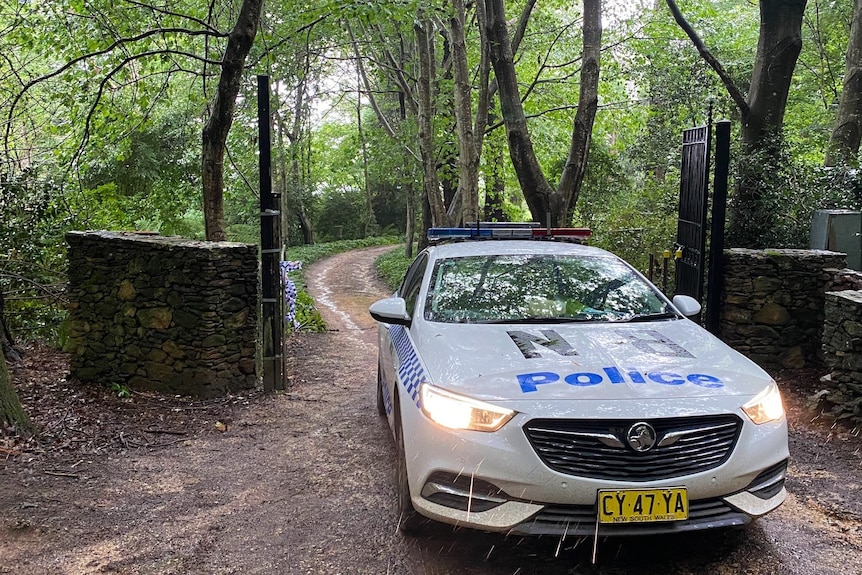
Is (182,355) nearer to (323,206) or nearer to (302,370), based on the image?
(302,370)

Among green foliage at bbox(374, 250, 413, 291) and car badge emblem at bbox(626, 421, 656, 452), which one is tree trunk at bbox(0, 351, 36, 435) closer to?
car badge emblem at bbox(626, 421, 656, 452)

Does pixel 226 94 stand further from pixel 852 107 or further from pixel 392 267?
pixel 392 267

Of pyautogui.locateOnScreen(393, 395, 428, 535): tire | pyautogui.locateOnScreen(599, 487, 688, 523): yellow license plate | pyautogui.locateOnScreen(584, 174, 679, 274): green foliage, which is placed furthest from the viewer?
pyautogui.locateOnScreen(584, 174, 679, 274): green foliage

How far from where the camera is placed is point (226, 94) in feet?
27.2

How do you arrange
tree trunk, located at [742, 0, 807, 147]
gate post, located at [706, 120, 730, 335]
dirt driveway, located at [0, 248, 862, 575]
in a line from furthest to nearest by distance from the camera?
tree trunk, located at [742, 0, 807, 147] < gate post, located at [706, 120, 730, 335] < dirt driveway, located at [0, 248, 862, 575]

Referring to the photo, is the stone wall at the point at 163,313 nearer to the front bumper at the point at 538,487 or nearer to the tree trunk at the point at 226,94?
the tree trunk at the point at 226,94

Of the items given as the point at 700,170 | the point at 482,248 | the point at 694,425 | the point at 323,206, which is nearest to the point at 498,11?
the point at 700,170

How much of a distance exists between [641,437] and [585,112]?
9512 millimetres

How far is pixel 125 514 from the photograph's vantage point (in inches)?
177

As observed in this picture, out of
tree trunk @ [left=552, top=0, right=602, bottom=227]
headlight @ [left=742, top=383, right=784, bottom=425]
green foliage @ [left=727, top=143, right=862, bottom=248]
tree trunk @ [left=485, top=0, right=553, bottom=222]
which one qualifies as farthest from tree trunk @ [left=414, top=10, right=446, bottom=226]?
headlight @ [left=742, top=383, right=784, bottom=425]

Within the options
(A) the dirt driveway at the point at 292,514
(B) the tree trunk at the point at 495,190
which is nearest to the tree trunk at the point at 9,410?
(A) the dirt driveway at the point at 292,514

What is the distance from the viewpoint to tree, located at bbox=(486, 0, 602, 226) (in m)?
11.7

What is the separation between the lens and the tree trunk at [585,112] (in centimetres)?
1175

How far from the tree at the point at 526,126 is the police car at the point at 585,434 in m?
7.74
